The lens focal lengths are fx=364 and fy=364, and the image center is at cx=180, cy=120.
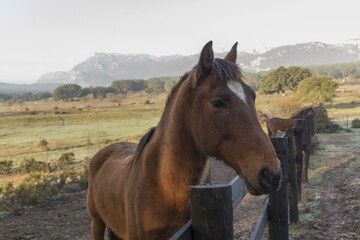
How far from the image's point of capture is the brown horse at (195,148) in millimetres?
2188

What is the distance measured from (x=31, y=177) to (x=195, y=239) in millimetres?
12835

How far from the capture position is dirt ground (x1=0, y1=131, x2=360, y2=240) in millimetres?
6223

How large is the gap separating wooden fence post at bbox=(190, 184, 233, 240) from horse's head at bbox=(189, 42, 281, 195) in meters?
0.40

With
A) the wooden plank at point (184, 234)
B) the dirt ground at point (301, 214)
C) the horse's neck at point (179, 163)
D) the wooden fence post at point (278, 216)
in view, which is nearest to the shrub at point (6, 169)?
the dirt ground at point (301, 214)

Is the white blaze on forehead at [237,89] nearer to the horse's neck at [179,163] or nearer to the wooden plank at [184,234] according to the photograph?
the horse's neck at [179,163]

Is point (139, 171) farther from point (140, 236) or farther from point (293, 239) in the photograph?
point (293, 239)

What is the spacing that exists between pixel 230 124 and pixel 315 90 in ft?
144

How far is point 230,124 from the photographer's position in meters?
2.31

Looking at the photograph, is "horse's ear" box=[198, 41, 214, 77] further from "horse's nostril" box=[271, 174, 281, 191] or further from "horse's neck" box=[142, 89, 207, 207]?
"horse's nostril" box=[271, 174, 281, 191]

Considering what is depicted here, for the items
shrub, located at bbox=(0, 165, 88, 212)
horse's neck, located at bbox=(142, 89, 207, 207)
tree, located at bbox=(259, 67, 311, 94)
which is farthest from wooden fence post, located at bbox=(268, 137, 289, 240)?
tree, located at bbox=(259, 67, 311, 94)

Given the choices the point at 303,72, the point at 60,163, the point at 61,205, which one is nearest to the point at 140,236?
the point at 61,205

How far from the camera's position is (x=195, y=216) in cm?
179

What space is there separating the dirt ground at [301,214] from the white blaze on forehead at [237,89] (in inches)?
166

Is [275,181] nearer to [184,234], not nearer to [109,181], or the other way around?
[184,234]
